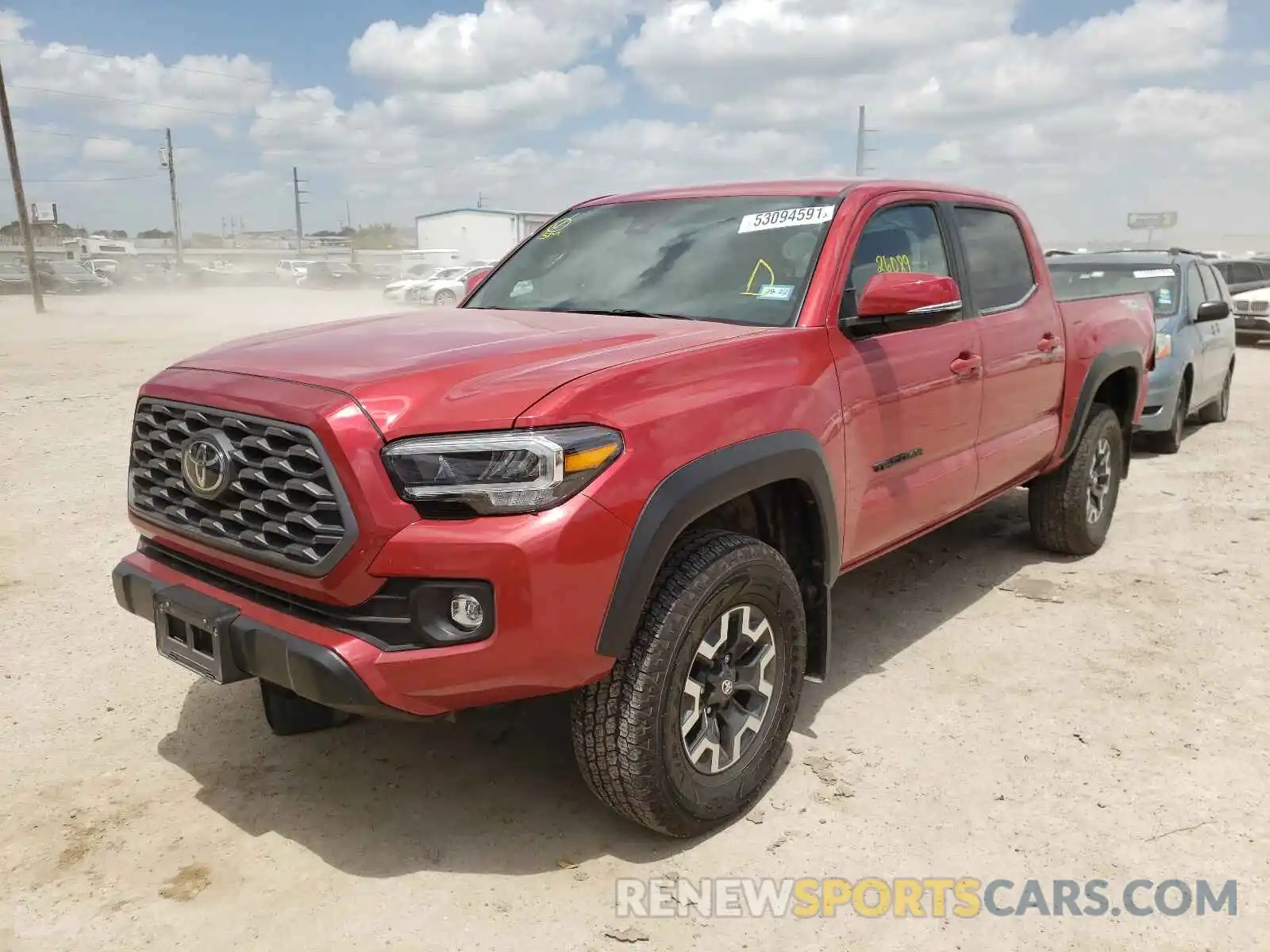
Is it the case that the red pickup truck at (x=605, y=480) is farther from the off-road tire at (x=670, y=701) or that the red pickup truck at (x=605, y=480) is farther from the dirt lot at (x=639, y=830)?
the dirt lot at (x=639, y=830)

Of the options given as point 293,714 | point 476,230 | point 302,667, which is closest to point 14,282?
point 476,230

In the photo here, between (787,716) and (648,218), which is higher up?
(648,218)

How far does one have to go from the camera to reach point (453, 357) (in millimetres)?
2713

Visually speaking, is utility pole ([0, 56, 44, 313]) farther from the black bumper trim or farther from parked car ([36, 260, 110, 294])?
the black bumper trim

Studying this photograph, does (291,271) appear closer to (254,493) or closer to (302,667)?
(254,493)

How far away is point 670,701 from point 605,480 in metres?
0.66

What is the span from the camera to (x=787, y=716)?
10.3 ft

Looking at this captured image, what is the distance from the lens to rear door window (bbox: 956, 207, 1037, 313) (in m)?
4.34

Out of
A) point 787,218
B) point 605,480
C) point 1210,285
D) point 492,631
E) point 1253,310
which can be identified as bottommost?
point 1253,310

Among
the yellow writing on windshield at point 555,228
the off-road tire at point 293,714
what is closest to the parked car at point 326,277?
the yellow writing on windshield at point 555,228

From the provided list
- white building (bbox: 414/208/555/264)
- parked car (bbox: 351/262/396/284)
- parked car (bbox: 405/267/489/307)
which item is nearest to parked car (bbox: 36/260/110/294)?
parked car (bbox: 351/262/396/284)

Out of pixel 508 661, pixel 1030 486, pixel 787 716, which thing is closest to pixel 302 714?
pixel 508 661

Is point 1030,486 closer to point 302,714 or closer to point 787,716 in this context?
point 787,716

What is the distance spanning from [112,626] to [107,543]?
129 cm
